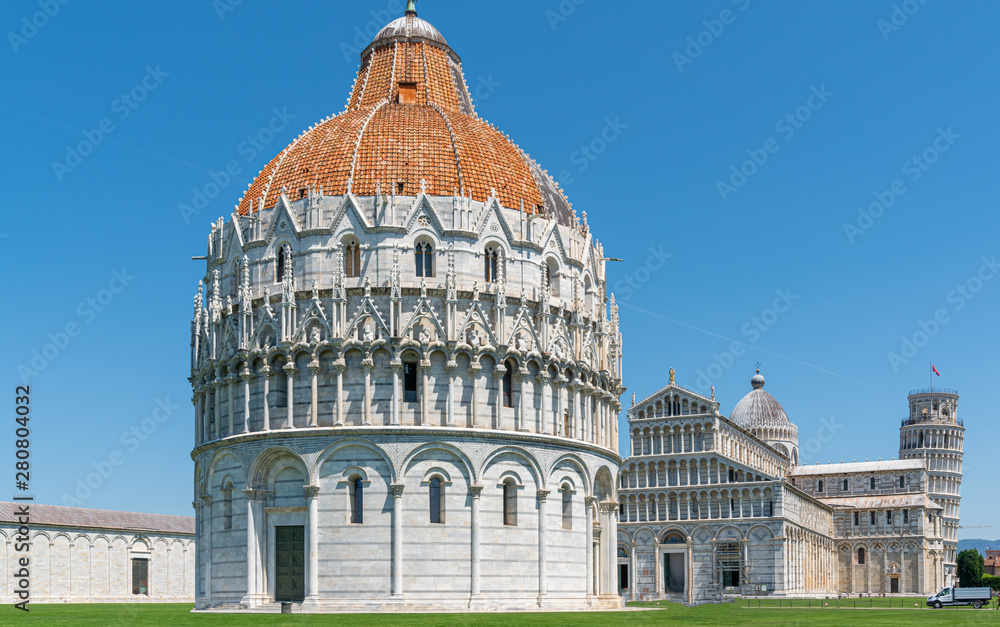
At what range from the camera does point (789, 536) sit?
386ft

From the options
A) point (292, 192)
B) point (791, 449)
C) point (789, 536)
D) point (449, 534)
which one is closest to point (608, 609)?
point (449, 534)

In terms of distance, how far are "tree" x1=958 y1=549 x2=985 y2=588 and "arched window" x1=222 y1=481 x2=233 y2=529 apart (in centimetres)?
13232

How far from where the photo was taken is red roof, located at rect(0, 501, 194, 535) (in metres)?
92.1

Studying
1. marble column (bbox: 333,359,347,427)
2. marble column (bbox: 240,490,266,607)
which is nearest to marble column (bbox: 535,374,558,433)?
→ marble column (bbox: 333,359,347,427)

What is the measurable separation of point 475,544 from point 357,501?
5.83 metres

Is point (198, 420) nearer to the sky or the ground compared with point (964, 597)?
nearer to the sky

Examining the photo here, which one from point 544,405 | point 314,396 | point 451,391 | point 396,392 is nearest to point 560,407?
point 544,405

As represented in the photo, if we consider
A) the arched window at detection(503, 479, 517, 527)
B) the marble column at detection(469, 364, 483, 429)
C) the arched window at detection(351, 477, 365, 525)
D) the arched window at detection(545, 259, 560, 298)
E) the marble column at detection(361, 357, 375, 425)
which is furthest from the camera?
the arched window at detection(545, 259, 560, 298)

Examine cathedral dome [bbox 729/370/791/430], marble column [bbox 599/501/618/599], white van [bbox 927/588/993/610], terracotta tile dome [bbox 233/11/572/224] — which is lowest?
white van [bbox 927/588/993/610]

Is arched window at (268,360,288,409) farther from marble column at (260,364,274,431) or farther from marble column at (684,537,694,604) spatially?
marble column at (684,537,694,604)

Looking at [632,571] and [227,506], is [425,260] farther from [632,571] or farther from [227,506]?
[632,571]

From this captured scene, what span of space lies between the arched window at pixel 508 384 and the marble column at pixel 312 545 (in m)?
10.0

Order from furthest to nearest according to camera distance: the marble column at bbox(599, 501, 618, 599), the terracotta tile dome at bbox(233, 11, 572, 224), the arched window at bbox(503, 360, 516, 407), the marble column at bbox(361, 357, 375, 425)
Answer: the marble column at bbox(599, 501, 618, 599), the terracotta tile dome at bbox(233, 11, 572, 224), the arched window at bbox(503, 360, 516, 407), the marble column at bbox(361, 357, 375, 425)

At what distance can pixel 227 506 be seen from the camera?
58.1 meters
